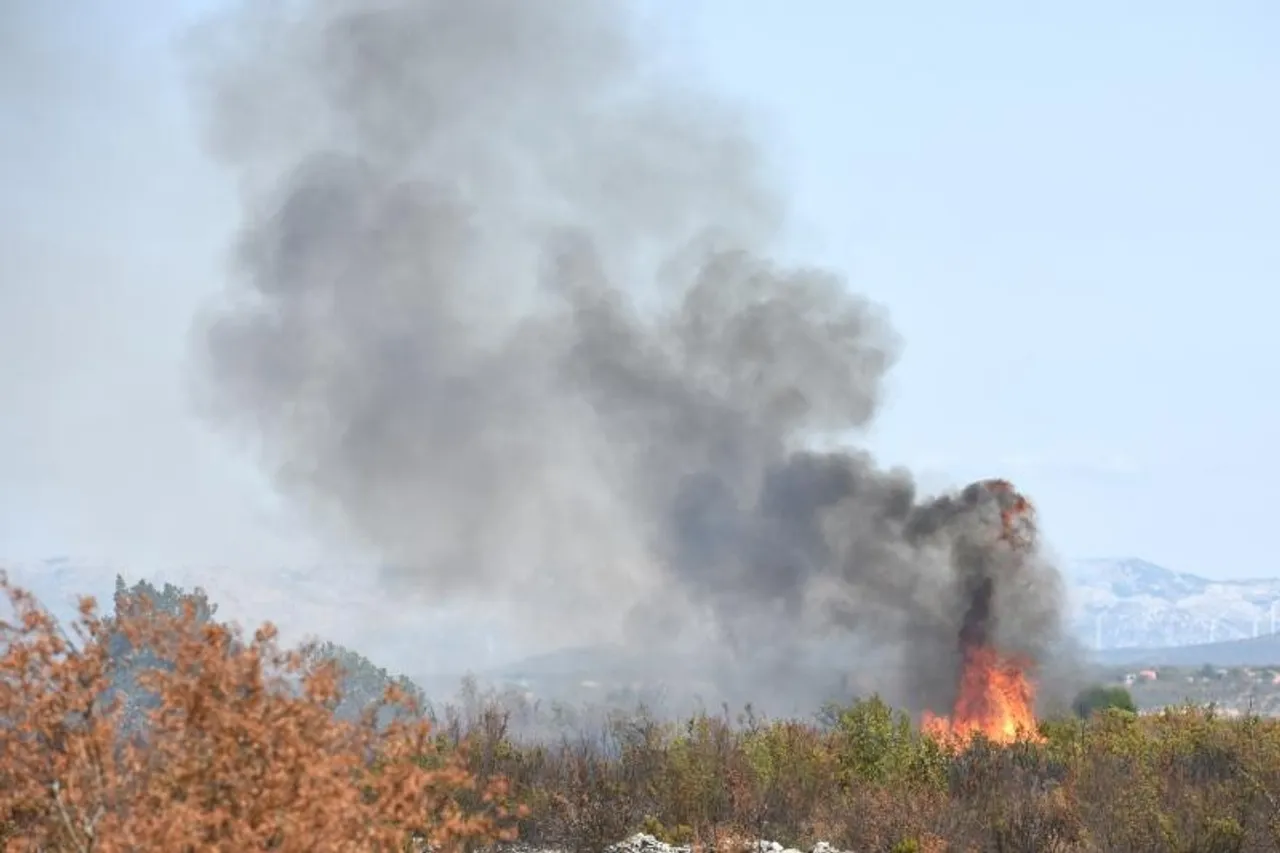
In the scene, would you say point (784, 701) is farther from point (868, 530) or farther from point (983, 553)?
point (983, 553)

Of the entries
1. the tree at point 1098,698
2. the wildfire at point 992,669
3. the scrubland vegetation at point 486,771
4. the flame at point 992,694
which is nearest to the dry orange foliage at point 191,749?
the scrubland vegetation at point 486,771

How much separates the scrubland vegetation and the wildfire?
390 inches

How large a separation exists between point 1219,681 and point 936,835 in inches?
5687

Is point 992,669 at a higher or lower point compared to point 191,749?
higher

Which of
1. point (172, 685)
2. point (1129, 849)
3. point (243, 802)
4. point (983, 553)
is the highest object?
point (983, 553)

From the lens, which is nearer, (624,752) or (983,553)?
(624,752)

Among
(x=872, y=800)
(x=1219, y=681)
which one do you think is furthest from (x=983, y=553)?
(x=1219, y=681)

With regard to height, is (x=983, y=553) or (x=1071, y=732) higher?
(x=983, y=553)

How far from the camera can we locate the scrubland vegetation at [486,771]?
24.4 feet

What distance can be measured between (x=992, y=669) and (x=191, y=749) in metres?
35.2

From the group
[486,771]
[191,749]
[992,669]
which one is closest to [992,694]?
[992,669]

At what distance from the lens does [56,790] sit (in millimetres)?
7625

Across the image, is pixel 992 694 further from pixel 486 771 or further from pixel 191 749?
pixel 191 749

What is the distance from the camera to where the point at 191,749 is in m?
7.54
